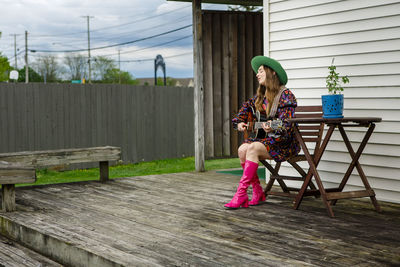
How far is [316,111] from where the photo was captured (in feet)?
16.5

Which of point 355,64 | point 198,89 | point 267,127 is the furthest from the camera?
point 198,89

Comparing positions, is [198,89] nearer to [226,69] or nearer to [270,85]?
[226,69]

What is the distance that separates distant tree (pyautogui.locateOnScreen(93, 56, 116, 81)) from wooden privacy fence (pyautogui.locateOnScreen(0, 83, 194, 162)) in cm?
4915

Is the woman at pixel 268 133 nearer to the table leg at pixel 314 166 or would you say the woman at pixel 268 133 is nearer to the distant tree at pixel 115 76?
the table leg at pixel 314 166

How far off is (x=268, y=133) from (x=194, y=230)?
127cm

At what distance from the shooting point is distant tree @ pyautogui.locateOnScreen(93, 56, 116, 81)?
202 ft

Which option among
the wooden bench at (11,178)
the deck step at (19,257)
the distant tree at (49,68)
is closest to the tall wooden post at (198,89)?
the wooden bench at (11,178)

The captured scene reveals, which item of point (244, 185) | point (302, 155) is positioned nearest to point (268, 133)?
point (302, 155)

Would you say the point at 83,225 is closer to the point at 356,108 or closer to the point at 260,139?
the point at 260,139

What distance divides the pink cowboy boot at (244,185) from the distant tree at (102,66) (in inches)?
2254

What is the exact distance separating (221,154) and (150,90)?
4721 mm

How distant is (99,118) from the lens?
11.2 m

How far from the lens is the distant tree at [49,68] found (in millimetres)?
54531

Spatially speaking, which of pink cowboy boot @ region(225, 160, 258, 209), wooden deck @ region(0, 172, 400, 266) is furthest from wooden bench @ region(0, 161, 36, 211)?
pink cowboy boot @ region(225, 160, 258, 209)
